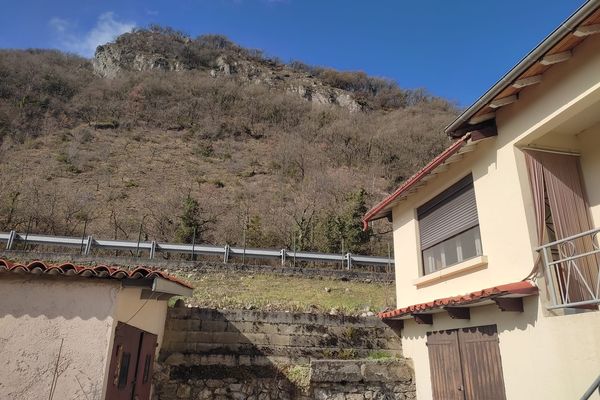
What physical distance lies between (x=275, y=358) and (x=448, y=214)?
16.0ft

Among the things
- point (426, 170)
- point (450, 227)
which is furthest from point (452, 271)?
point (426, 170)

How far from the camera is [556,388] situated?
5414 millimetres

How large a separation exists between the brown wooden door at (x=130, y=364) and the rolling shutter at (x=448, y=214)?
601 cm

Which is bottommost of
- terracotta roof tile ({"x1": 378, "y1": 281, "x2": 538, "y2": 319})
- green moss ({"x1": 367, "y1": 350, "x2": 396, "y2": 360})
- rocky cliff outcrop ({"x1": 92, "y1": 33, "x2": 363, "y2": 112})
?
green moss ({"x1": 367, "y1": 350, "x2": 396, "y2": 360})

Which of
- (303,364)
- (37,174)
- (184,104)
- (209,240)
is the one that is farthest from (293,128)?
(303,364)

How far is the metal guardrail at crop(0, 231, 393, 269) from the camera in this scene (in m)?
17.6

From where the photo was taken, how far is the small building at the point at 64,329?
563 centimetres

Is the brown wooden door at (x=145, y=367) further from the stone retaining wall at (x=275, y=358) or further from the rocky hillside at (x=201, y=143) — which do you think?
the rocky hillside at (x=201, y=143)

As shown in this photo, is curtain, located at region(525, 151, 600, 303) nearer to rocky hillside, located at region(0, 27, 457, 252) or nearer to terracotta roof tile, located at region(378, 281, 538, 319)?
terracotta roof tile, located at region(378, 281, 538, 319)

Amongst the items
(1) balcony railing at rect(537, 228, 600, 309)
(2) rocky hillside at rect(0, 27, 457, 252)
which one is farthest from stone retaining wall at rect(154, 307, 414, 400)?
(2) rocky hillside at rect(0, 27, 457, 252)

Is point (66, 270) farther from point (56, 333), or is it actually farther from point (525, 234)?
point (525, 234)

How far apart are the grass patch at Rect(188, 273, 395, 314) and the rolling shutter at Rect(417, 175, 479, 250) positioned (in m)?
3.86

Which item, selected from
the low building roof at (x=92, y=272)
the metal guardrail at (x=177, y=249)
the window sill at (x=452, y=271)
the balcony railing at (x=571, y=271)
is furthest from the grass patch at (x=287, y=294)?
the balcony railing at (x=571, y=271)

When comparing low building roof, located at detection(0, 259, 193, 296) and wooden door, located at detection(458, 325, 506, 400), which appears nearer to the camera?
low building roof, located at detection(0, 259, 193, 296)
